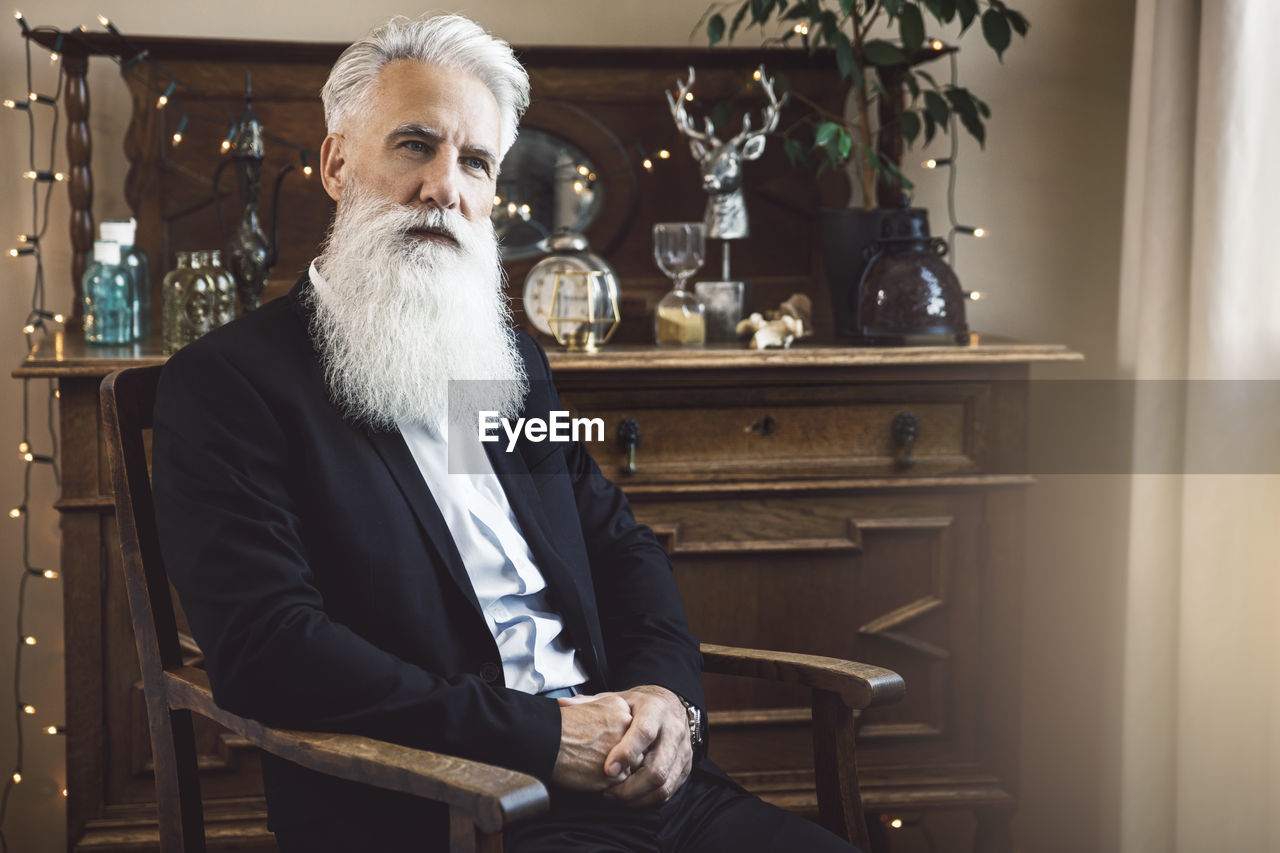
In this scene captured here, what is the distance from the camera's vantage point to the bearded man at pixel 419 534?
1.35 m

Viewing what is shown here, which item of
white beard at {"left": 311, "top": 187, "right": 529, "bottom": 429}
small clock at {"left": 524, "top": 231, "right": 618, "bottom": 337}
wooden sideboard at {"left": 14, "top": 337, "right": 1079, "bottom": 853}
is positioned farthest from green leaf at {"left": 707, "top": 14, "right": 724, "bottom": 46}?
white beard at {"left": 311, "top": 187, "right": 529, "bottom": 429}

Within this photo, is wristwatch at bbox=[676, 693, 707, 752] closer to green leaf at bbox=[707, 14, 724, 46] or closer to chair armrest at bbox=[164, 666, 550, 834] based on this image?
chair armrest at bbox=[164, 666, 550, 834]

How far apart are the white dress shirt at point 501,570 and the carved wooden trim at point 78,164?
108cm

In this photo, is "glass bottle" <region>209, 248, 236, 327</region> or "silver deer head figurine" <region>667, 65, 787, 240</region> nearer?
"glass bottle" <region>209, 248, 236, 327</region>

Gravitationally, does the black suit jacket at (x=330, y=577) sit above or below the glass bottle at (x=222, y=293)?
below

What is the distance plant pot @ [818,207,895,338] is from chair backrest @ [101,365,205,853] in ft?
4.97

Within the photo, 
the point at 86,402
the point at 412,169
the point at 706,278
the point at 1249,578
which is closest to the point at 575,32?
the point at 706,278

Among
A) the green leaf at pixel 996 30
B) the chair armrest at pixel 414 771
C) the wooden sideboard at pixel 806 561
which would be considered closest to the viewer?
the chair armrest at pixel 414 771

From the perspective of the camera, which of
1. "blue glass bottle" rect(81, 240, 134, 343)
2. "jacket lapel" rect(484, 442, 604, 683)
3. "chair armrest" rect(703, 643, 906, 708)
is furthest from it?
"blue glass bottle" rect(81, 240, 134, 343)

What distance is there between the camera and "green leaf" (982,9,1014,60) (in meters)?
2.49

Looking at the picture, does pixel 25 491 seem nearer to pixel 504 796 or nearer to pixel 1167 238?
pixel 504 796

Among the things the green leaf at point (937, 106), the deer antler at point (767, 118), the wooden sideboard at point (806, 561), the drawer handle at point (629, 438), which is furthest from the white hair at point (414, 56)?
the green leaf at point (937, 106)

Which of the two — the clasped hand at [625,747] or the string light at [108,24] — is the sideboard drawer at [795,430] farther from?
the string light at [108,24]

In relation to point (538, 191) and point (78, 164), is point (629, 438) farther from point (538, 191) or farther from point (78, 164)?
point (78, 164)
